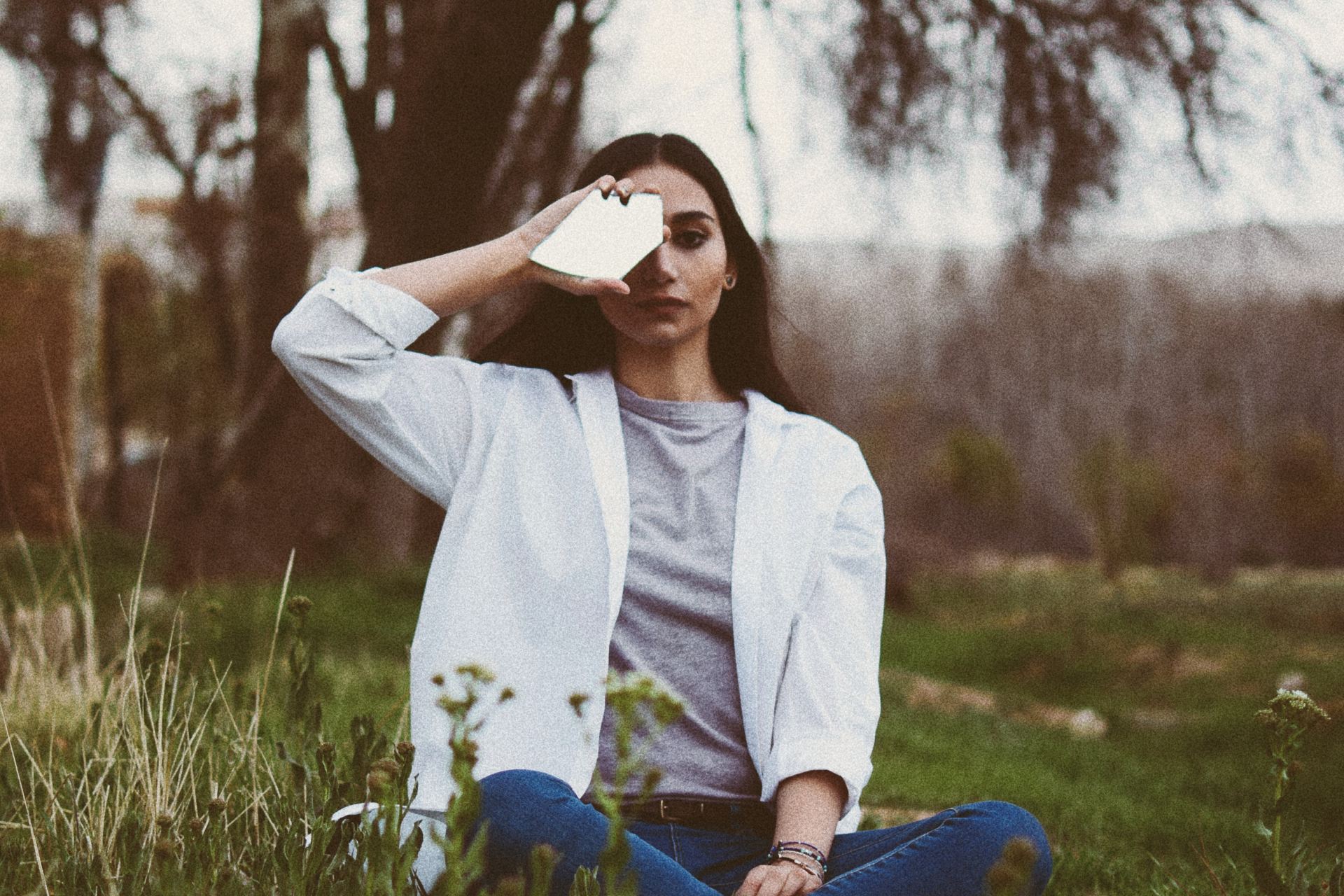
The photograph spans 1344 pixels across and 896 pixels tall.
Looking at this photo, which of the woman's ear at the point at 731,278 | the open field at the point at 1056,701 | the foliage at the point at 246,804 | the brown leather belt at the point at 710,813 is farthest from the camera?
the open field at the point at 1056,701

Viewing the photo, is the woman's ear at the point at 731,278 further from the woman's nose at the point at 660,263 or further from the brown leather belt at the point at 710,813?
the brown leather belt at the point at 710,813

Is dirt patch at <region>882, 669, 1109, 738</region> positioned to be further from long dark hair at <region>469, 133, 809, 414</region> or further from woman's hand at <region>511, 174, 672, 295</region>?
woman's hand at <region>511, 174, 672, 295</region>

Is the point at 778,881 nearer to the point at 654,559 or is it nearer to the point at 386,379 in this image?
the point at 654,559

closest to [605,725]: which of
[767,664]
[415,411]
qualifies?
[767,664]

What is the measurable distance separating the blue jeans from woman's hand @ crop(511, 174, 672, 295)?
33.4 inches

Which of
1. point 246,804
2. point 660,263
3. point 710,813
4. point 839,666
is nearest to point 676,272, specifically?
point 660,263

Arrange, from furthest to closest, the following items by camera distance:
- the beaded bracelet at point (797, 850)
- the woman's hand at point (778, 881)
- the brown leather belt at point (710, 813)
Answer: the brown leather belt at point (710, 813) → the beaded bracelet at point (797, 850) → the woman's hand at point (778, 881)

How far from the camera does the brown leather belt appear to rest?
2104mm

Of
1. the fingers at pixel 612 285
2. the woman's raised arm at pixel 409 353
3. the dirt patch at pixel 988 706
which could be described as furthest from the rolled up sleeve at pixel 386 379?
the dirt patch at pixel 988 706

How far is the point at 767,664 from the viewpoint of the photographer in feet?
7.23

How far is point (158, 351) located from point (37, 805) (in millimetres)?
16320

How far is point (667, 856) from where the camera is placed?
187 centimetres

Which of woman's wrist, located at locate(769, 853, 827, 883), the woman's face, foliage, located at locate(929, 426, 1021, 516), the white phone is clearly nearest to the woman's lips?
the woman's face

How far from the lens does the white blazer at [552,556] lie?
2135 mm
